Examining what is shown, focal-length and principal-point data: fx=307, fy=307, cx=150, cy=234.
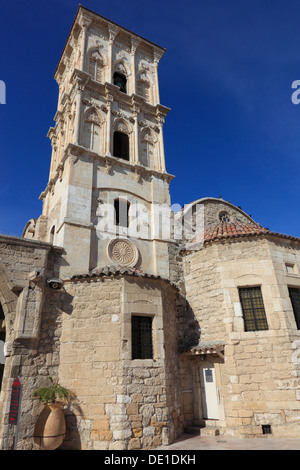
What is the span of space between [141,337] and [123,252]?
401cm

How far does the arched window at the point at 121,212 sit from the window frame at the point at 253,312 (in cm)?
575

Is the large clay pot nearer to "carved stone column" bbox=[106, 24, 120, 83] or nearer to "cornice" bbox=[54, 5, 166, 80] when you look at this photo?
"carved stone column" bbox=[106, 24, 120, 83]

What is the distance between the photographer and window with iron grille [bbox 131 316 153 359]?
9.92 metres

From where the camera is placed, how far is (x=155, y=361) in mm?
9875

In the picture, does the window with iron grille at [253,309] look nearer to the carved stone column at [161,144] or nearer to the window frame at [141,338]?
the window frame at [141,338]

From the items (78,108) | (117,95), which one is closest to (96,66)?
(117,95)

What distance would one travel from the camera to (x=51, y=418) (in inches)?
340

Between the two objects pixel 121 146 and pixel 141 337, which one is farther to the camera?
pixel 121 146

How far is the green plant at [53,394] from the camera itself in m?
8.81

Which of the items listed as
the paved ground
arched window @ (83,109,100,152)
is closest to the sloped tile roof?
arched window @ (83,109,100,152)

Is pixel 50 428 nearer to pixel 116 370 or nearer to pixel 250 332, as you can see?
pixel 116 370

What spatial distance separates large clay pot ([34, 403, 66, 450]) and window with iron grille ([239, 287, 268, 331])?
6792 mm

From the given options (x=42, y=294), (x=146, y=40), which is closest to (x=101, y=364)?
(x=42, y=294)

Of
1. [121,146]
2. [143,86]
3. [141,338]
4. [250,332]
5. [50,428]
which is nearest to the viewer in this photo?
[50,428]
